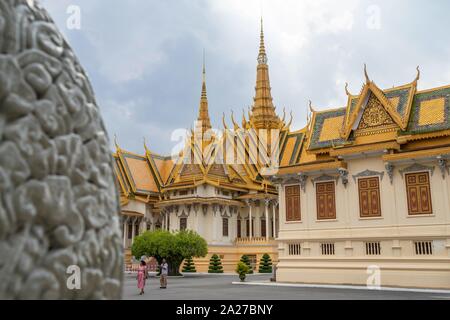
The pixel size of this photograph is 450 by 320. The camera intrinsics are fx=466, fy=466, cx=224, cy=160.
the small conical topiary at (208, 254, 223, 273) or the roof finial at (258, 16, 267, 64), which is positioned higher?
the roof finial at (258, 16, 267, 64)

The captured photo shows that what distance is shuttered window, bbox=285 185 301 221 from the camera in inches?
843

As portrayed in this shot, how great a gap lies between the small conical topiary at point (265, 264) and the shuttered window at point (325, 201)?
12.9 m

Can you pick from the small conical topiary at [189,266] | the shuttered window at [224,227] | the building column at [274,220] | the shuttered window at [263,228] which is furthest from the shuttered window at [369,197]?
the shuttered window at [263,228]

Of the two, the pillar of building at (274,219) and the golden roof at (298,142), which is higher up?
the golden roof at (298,142)

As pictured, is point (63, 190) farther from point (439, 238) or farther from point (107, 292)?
point (439, 238)

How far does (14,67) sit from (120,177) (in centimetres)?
4075

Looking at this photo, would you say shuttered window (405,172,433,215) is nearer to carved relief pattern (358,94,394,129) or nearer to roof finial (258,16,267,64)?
carved relief pattern (358,94,394,129)

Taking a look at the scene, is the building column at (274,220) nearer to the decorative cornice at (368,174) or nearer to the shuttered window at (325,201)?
the shuttered window at (325,201)

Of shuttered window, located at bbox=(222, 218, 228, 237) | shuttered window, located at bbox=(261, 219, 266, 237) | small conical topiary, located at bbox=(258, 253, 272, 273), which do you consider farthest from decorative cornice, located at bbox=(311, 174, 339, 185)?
shuttered window, located at bbox=(261, 219, 266, 237)

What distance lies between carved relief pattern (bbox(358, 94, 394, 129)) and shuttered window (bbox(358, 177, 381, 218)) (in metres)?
2.60

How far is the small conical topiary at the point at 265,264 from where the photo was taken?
32419 millimetres

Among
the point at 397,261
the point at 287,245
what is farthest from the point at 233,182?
the point at 397,261

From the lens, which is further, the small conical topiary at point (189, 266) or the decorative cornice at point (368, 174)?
the small conical topiary at point (189, 266)

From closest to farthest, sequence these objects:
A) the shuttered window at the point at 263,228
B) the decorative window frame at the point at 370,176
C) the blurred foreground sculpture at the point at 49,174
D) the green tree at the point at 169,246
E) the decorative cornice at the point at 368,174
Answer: the blurred foreground sculpture at the point at 49,174
the decorative window frame at the point at 370,176
the decorative cornice at the point at 368,174
the green tree at the point at 169,246
the shuttered window at the point at 263,228
